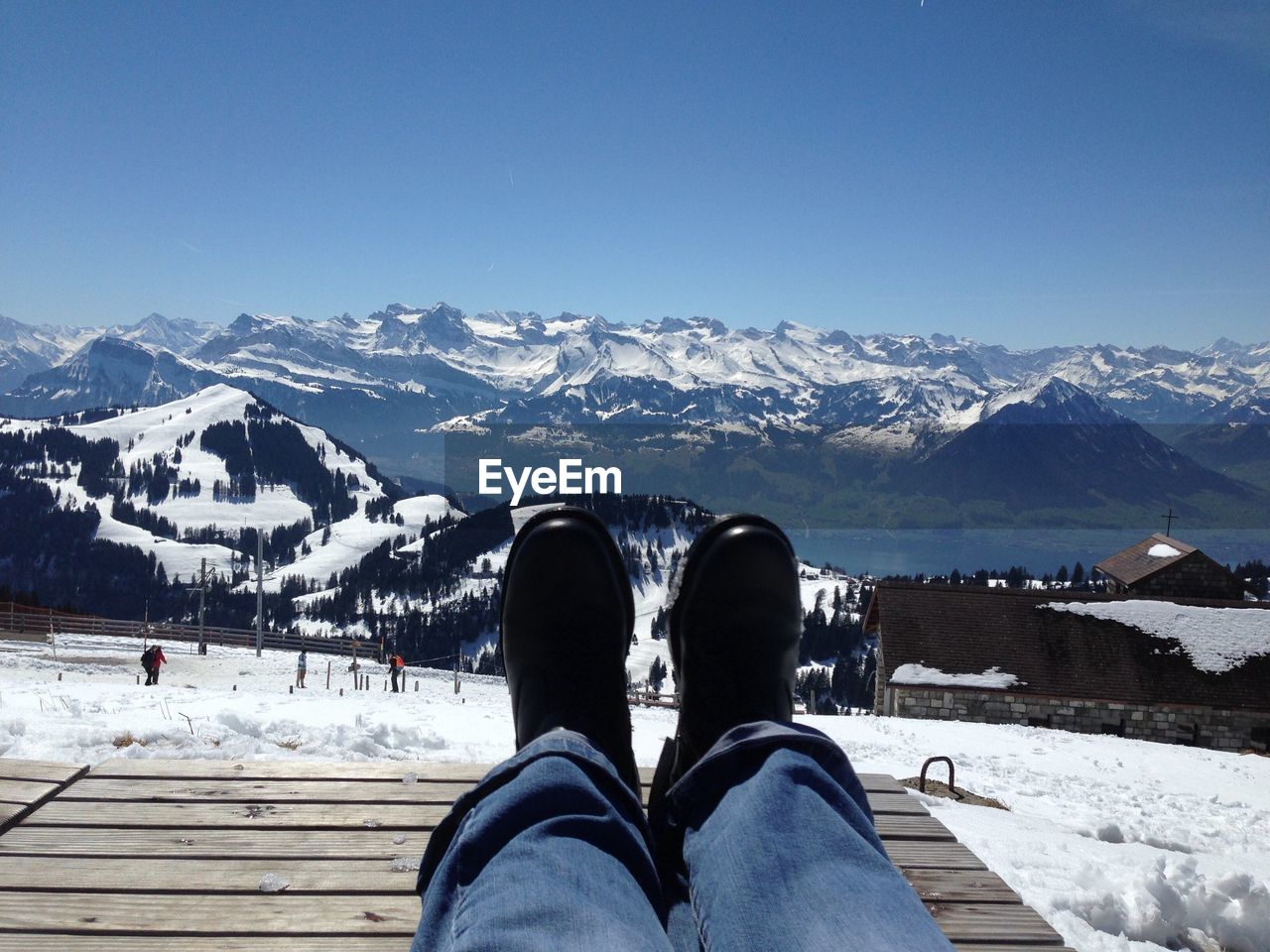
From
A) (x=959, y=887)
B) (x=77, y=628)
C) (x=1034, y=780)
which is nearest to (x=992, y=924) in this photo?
(x=959, y=887)

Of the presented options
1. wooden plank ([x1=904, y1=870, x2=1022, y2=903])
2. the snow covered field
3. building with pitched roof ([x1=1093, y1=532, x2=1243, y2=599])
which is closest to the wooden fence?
the snow covered field

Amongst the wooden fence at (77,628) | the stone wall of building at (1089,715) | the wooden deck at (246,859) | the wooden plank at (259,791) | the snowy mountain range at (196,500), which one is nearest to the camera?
the wooden deck at (246,859)

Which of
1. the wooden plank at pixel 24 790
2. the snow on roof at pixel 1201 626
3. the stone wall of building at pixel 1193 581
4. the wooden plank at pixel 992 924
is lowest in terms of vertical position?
the snow on roof at pixel 1201 626

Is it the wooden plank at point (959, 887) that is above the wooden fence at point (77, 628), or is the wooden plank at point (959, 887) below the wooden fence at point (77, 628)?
above

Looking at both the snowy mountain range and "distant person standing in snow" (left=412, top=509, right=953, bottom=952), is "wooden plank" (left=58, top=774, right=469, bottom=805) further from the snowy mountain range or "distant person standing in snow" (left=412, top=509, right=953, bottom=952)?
the snowy mountain range

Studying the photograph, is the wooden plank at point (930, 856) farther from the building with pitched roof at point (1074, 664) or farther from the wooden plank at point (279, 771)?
the building with pitched roof at point (1074, 664)

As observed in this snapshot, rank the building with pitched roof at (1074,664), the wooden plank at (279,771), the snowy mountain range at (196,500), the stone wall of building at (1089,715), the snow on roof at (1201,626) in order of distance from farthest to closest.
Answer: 1. the snowy mountain range at (196,500)
2. the snow on roof at (1201,626)
3. the building with pitched roof at (1074,664)
4. the stone wall of building at (1089,715)
5. the wooden plank at (279,771)

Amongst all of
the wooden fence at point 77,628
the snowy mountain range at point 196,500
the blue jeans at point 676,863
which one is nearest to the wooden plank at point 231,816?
the blue jeans at point 676,863
